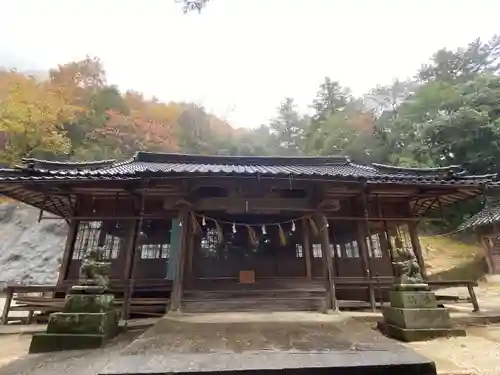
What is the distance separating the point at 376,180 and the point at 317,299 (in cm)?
365

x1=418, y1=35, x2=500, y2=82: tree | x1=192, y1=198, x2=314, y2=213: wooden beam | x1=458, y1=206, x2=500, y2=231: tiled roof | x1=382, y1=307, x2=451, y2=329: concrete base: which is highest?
x1=418, y1=35, x2=500, y2=82: tree

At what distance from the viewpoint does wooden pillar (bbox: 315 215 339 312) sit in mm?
8508

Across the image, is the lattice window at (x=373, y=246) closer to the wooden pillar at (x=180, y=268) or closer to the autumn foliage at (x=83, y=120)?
the wooden pillar at (x=180, y=268)

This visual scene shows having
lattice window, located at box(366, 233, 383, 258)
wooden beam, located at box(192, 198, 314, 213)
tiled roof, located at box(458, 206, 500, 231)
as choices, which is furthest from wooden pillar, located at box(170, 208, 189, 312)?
tiled roof, located at box(458, 206, 500, 231)

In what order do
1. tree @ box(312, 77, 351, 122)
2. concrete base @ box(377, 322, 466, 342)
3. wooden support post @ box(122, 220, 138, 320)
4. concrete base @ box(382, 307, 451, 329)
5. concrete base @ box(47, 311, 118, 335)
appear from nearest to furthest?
concrete base @ box(47, 311, 118, 335)
concrete base @ box(377, 322, 466, 342)
concrete base @ box(382, 307, 451, 329)
wooden support post @ box(122, 220, 138, 320)
tree @ box(312, 77, 351, 122)

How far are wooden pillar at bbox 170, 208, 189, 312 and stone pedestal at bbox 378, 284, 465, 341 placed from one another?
5.08 meters

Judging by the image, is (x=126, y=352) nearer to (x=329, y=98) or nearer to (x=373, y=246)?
(x=373, y=246)

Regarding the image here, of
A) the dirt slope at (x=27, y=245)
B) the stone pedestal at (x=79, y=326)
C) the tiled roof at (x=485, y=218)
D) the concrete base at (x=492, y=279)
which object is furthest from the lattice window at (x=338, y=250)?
the dirt slope at (x=27, y=245)

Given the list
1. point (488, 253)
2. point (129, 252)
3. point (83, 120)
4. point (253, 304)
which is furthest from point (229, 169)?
point (83, 120)

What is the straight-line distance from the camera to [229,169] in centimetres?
902

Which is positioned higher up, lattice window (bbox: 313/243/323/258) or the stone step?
lattice window (bbox: 313/243/323/258)

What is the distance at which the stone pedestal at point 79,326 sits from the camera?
587cm

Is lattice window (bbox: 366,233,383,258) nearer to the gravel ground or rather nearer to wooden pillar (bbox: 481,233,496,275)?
the gravel ground

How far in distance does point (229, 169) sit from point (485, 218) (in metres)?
18.0
